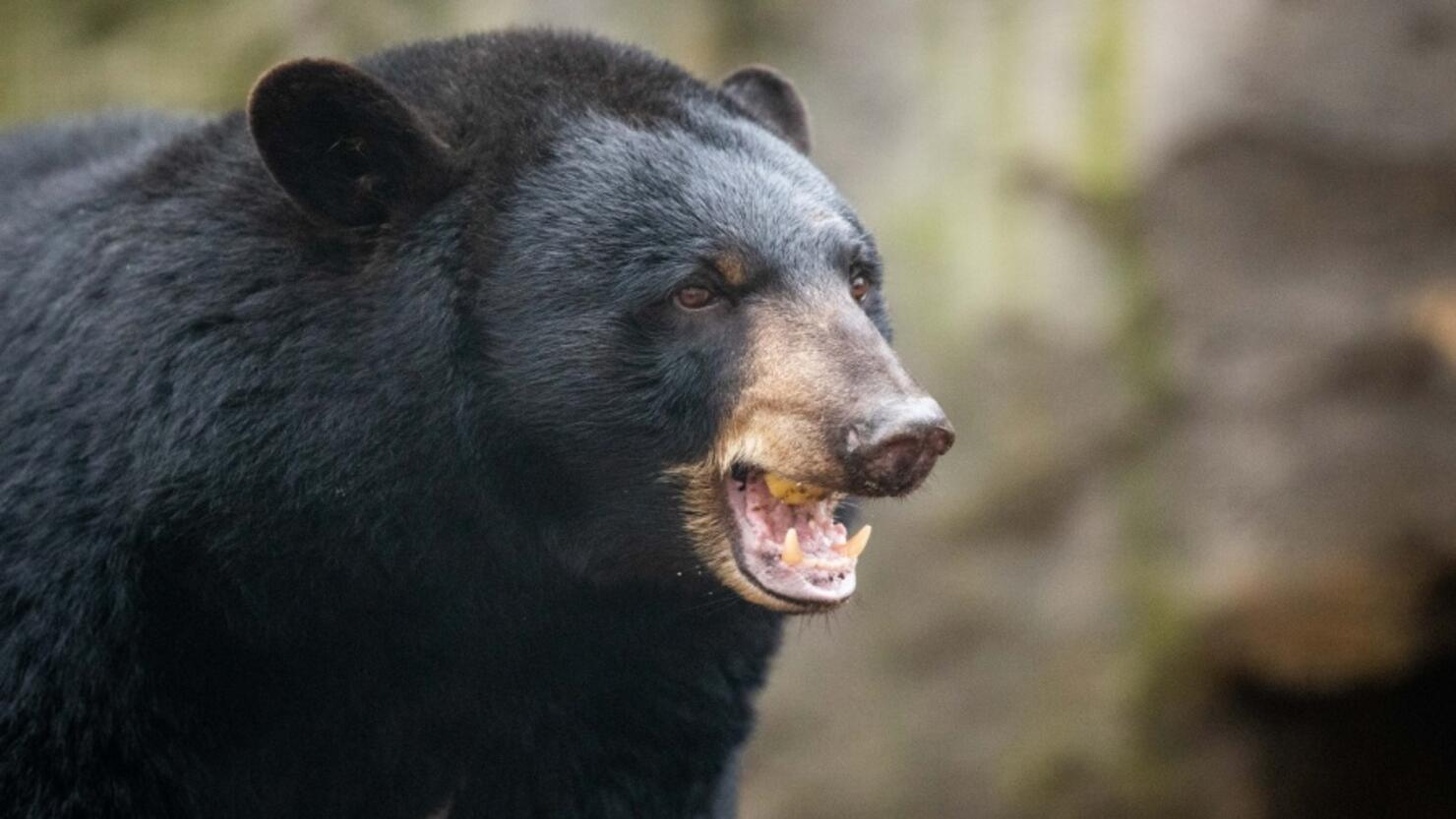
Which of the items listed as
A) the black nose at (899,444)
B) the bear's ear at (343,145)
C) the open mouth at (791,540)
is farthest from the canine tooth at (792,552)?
the bear's ear at (343,145)

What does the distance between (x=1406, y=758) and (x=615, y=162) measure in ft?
22.0

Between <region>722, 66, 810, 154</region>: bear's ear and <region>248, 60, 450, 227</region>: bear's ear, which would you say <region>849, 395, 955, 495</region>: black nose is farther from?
<region>722, 66, 810, 154</region>: bear's ear

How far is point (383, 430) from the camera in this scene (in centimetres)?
367

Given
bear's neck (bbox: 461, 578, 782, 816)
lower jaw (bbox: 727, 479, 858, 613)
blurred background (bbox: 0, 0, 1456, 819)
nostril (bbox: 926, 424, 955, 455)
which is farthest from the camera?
blurred background (bbox: 0, 0, 1456, 819)

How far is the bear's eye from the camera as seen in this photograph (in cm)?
371

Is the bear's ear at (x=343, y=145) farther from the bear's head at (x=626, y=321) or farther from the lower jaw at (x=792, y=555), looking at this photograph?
the lower jaw at (x=792, y=555)

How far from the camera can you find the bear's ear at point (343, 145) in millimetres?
3652

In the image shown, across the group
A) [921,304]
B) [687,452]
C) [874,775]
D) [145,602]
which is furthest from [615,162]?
[874,775]

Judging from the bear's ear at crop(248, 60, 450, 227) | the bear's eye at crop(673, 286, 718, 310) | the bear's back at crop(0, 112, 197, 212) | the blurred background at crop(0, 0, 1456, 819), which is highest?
the bear's ear at crop(248, 60, 450, 227)

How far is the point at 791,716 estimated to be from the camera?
8.51m

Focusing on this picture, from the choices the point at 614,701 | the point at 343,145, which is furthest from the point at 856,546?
the point at 343,145

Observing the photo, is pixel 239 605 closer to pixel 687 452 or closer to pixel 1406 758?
pixel 687 452

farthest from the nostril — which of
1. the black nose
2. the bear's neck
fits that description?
the bear's neck

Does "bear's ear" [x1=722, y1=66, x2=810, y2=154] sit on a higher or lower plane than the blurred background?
higher
